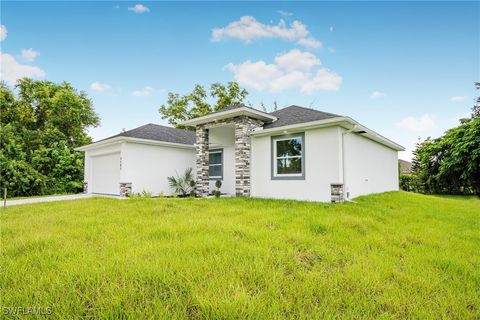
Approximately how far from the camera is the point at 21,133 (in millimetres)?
16109

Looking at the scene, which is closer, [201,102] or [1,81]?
[1,81]

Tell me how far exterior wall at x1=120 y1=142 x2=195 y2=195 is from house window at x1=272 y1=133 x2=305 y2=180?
18.5 feet

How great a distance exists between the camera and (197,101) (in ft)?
82.2

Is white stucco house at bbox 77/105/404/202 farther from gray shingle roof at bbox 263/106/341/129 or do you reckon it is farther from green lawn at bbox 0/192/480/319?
green lawn at bbox 0/192/480/319

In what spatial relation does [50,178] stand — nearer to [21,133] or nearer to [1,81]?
[21,133]

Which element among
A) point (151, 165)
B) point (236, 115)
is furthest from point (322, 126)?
point (151, 165)

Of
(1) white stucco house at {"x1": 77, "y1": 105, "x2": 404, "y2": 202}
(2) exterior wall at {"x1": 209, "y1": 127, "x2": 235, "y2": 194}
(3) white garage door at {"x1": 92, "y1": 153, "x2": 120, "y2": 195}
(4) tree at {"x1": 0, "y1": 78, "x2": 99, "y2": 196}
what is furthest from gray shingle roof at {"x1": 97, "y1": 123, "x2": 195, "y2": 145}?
(4) tree at {"x1": 0, "y1": 78, "x2": 99, "y2": 196}

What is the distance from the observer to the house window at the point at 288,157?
8566mm

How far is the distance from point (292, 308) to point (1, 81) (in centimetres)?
2490

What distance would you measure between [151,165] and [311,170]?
741cm

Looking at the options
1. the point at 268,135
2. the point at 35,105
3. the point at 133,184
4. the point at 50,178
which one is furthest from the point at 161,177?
the point at 35,105

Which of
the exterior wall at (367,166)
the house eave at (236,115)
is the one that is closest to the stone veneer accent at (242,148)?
the house eave at (236,115)

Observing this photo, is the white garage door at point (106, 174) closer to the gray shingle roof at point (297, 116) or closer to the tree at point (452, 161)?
the gray shingle roof at point (297, 116)

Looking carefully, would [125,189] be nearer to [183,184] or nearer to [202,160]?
[183,184]
